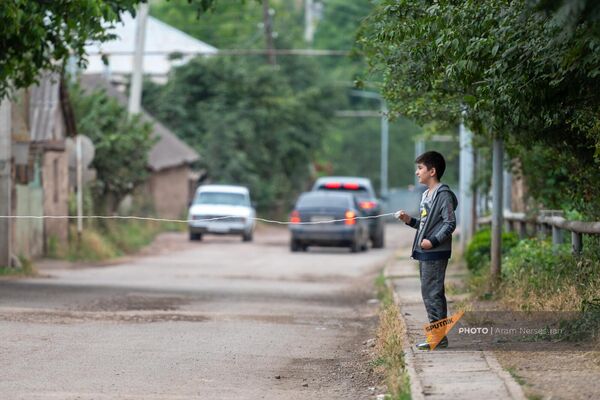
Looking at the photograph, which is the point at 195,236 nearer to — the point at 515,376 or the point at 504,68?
the point at 504,68

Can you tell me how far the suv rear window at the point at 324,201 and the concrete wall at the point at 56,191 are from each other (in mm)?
7031

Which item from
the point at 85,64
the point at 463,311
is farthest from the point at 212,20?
the point at 463,311

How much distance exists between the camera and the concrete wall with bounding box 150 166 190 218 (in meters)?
49.8

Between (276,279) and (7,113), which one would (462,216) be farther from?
(7,113)

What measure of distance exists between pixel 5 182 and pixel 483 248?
785cm

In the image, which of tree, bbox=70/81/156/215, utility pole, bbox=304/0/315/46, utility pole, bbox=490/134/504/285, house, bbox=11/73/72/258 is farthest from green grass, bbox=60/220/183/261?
utility pole, bbox=304/0/315/46

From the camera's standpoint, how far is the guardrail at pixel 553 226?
12.6 metres

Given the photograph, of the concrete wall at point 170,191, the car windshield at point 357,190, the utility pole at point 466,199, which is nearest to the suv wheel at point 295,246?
the car windshield at point 357,190

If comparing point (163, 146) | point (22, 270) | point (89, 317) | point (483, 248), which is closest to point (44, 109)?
point (22, 270)

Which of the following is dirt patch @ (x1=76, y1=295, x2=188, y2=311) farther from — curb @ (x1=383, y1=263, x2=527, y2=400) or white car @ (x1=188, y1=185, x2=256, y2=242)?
white car @ (x1=188, y1=185, x2=256, y2=242)

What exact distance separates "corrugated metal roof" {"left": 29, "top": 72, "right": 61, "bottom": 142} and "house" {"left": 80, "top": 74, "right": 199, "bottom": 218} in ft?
57.9

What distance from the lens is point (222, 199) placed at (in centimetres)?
4088

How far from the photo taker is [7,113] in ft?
68.2

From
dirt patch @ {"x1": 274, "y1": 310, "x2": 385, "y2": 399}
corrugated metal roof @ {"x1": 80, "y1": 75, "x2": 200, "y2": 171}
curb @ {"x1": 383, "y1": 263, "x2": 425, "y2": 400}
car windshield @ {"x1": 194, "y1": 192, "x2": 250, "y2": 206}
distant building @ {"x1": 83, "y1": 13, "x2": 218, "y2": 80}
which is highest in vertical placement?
distant building @ {"x1": 83, "y1": 13, "x2": 218, "y2": 80}
